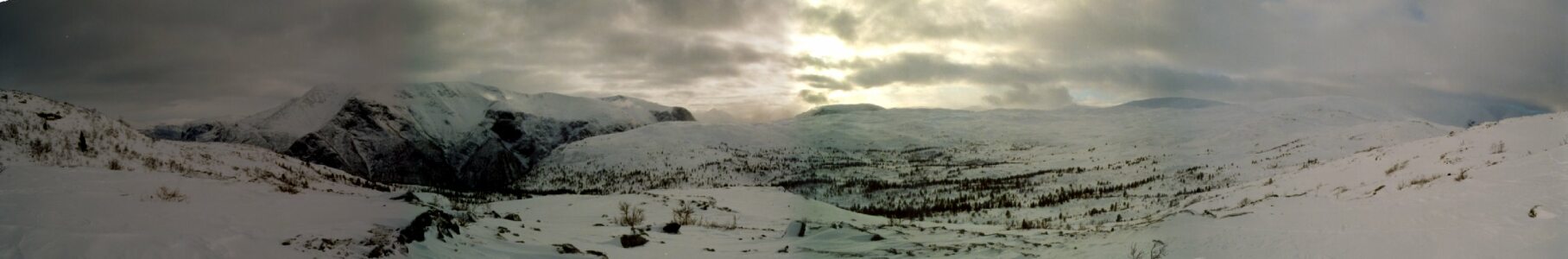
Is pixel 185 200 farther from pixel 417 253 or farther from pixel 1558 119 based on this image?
pixel 1558 119

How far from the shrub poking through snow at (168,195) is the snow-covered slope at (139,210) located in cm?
2

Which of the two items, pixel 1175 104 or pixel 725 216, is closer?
pixel 725 216

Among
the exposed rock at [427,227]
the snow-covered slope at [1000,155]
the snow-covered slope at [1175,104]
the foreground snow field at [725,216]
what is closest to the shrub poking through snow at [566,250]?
the foreground snow field at [725,216]

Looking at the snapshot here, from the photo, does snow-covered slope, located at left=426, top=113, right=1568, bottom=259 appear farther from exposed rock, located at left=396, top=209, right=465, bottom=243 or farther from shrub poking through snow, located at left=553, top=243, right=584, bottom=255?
exposed rock, located at left=396, top=209, right=465, bottom=243

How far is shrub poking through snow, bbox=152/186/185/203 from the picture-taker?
9.82 meters

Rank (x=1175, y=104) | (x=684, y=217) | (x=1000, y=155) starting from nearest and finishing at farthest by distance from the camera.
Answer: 1. (x=684, y=217)
2. (x=1000, y=155)
3. (x=1175, y=104)

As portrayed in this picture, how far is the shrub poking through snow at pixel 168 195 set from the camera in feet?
32.2

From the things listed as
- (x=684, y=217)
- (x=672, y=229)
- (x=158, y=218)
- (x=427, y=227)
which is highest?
(x=158, y=218)

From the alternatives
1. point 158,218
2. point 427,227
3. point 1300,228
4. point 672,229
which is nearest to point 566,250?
point 427,227

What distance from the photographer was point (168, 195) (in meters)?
10.0

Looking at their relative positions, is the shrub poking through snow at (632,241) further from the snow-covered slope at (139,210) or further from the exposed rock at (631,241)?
the snow-covered slope at (139,210)

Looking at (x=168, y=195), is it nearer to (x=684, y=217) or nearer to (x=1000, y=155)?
(x=684, y=217)

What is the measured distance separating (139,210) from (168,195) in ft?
5.36

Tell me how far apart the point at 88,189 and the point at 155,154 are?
11509 mm
